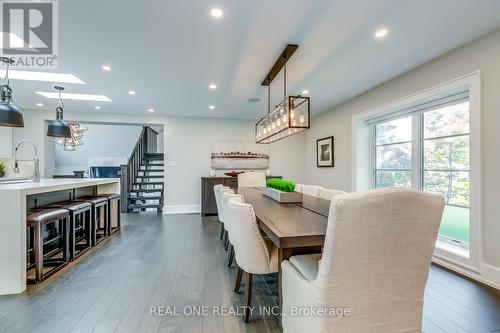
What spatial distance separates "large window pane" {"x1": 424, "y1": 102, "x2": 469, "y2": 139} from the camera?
108 inches

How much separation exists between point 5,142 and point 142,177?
2932 millimetres

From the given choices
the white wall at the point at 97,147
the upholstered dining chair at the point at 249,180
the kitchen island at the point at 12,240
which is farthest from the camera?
the white wall at the point at 97,147

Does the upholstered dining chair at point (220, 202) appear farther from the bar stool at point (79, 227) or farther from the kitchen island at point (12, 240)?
the kitchen island at point (12, 240)

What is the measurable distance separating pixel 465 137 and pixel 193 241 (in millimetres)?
3871

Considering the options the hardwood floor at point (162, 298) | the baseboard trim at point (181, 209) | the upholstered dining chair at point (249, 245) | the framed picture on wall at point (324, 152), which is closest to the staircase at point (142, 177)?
the baseboard trim at point (181, 209)

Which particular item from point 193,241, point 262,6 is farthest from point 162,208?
point 262,6

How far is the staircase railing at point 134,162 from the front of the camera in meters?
5.84

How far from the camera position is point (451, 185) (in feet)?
9.48

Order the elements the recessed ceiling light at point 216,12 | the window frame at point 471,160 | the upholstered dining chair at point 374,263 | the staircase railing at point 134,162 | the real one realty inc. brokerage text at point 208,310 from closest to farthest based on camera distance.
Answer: the upholstered dining chair at point 374,263 < the real one realty inc. brokerage text at point 208,310 < the recessed ceiling light at point 216,12 < the window frame at point 471,160 < the staircase railing at point 134,162

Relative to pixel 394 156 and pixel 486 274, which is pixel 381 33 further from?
pixel 486 274

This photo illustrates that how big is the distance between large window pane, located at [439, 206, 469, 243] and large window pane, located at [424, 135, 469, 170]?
531mm

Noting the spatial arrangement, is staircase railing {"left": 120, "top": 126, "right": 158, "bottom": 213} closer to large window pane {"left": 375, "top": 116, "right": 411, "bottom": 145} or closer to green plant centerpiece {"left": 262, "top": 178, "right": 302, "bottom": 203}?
green plant centerpiece {"left": 262, "top": 178, "right": 302, "bottom": 203}

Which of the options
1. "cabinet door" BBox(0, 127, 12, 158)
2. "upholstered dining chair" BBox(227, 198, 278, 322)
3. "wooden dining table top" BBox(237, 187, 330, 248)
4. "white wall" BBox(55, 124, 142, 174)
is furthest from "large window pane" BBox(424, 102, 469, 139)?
"white wall" BBox(55, 124, 142, 174)

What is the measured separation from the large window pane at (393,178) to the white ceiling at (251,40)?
148cm
